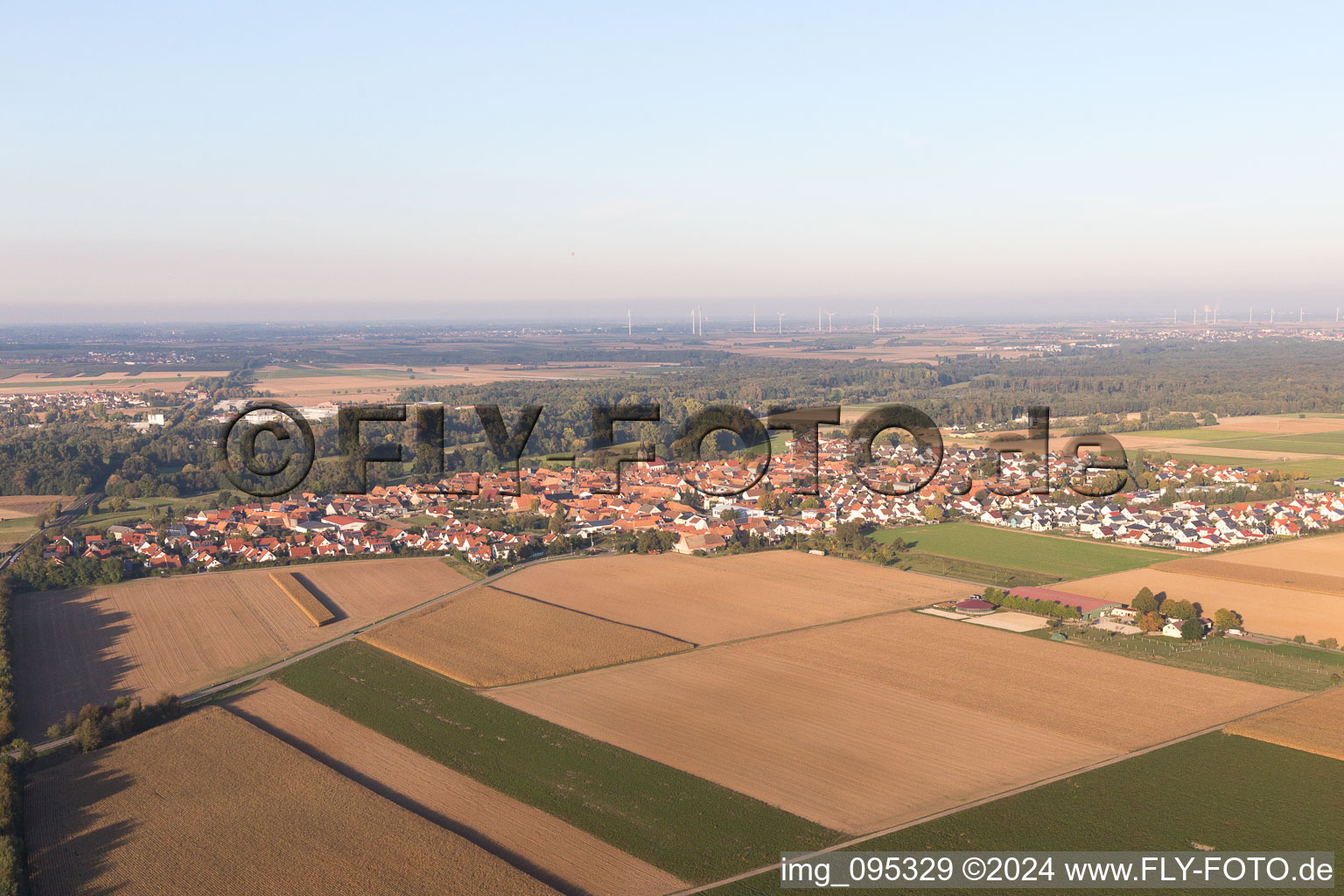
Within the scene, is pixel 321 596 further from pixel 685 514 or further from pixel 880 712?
pixel 880 712

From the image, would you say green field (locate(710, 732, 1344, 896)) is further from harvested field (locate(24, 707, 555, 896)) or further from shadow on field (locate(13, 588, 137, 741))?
shadow on field (locate(13, 588, 137, 741))

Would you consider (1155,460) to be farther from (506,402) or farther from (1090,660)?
(506,402)

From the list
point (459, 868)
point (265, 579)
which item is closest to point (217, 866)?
point (459, 868)

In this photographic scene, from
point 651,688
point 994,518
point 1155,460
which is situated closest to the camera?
point 651,688

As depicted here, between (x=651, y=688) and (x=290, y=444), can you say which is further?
(x=290, y=444)

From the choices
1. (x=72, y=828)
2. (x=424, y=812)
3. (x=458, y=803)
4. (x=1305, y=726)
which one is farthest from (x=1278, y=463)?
(x=72, y=828)

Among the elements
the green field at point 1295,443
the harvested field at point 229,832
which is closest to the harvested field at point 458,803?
the harvested field at point 229,832
